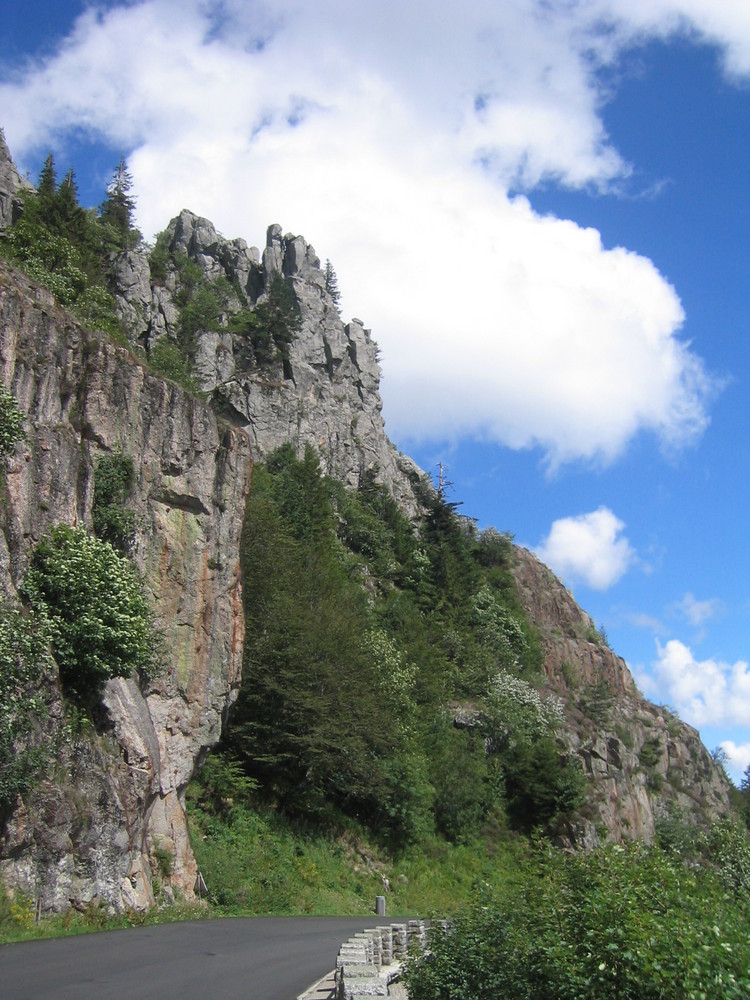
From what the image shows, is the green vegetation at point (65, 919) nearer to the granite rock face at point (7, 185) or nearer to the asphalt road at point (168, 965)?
the asphalt road at point (168, 965)

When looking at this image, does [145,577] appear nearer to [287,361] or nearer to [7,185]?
[7,185]

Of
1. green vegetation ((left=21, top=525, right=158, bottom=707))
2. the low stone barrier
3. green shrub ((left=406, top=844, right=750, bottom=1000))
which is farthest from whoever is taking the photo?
green vegetation ((left=21, top=525, right=158, bottom=707))

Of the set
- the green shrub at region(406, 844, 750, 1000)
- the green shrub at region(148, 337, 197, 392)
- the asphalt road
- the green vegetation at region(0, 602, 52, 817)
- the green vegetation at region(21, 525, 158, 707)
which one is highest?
the green shrub at region(148, 337, 197, 392)

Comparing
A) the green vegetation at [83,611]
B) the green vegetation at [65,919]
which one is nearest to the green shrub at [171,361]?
the green vegetation at [83,611]

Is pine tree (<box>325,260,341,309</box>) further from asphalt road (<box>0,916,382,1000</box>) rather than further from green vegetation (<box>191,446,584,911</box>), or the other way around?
asphalt road (<box>0,916,382,1000</box>)

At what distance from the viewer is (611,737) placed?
5688cm

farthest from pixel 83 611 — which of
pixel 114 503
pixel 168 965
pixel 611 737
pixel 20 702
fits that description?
pixel 611 737

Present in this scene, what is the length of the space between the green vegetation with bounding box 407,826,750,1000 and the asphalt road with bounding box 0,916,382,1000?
3.43 meters

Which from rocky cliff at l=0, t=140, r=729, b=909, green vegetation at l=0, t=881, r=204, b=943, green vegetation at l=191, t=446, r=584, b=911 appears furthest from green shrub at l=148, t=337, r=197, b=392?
green vegetation at l=0, t=881, r=204, b=943

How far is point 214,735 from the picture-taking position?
26.6 meters

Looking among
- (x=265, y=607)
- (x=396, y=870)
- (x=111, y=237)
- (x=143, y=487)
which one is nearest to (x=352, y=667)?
(x=265, y=607)

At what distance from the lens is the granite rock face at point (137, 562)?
18078 millimetres

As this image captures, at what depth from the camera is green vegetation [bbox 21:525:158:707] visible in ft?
63.7

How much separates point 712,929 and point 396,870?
3057 centimetres
